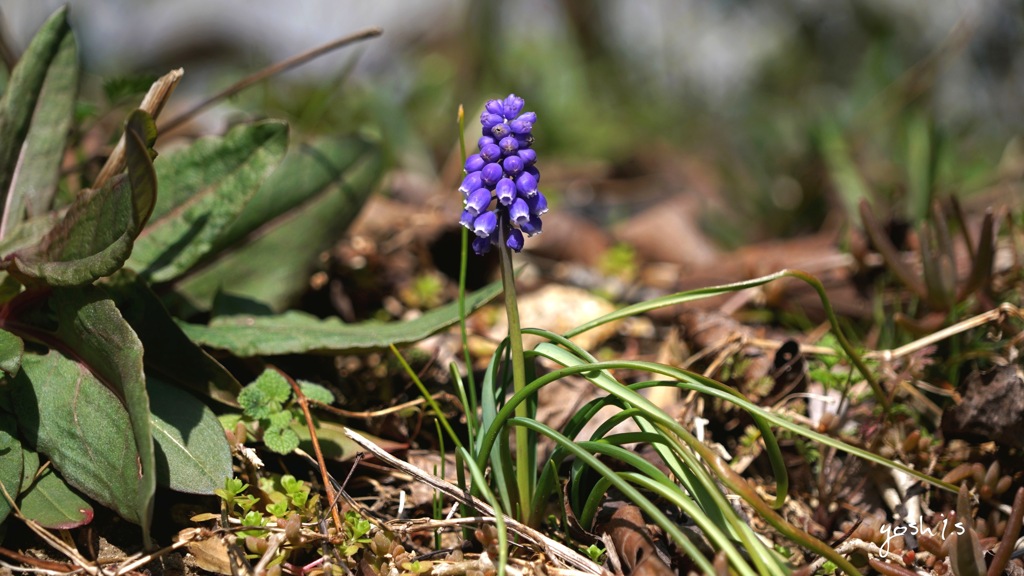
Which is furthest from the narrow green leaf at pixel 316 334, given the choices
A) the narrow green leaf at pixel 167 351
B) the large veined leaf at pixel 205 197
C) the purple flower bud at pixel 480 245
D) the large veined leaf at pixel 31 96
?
the large veined leaf at pixel 31 96

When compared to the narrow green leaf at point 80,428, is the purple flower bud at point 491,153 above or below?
above

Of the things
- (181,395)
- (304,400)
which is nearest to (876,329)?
(304,400)

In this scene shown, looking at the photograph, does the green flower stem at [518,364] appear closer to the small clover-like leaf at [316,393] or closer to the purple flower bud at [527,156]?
the purple flower bud at [527,156]

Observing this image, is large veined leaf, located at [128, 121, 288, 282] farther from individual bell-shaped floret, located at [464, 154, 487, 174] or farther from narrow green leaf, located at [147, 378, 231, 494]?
individual bell-shaped floret, located at [464, 154, 487, 174]

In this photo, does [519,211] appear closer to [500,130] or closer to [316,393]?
[500,130]

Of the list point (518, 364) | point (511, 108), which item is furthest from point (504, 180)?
point (518, 364)

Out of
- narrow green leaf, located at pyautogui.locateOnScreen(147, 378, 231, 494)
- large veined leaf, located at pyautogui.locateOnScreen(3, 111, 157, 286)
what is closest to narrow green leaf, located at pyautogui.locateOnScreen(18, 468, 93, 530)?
narrow green leaf, located at pyautogui.locateOnScreen(147, 378, 231, 494)

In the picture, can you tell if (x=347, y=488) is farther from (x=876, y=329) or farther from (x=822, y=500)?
(x=876, y=329)
